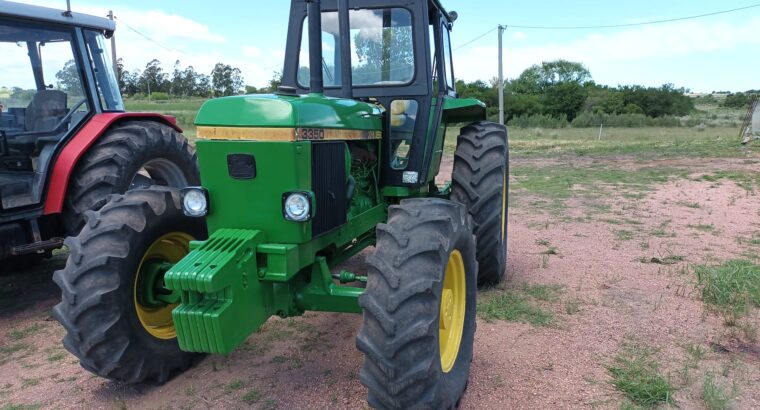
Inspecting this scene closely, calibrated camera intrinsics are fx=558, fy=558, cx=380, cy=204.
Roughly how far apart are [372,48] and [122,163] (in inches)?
91.7

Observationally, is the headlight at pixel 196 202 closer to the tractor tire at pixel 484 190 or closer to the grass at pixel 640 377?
the tractor tire at pixel 484 190

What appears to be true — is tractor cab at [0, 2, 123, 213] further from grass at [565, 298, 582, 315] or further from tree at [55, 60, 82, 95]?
grass at [565, 298, 582, 315]

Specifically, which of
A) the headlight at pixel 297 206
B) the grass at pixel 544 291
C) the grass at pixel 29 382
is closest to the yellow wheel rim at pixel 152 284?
the grass at pixel 29 382

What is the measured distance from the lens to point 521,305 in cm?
454

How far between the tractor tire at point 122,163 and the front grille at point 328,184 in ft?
6.92

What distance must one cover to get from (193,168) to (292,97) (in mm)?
2855

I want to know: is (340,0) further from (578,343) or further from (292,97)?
(578,343)

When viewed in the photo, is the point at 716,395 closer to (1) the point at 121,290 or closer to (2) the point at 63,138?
(1) the point at 121,290

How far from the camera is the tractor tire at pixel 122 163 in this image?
463cm

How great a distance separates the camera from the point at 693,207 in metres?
8.66

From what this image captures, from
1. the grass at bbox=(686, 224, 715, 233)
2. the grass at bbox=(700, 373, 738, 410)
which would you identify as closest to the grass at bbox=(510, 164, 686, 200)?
the grass at bbox=(686, 224, 715, 233)

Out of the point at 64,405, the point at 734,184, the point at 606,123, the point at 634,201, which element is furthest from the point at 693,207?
the point at 606,123

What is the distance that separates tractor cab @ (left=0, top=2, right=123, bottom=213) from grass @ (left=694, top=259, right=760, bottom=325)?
551 cm

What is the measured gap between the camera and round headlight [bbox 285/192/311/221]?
2852mm
